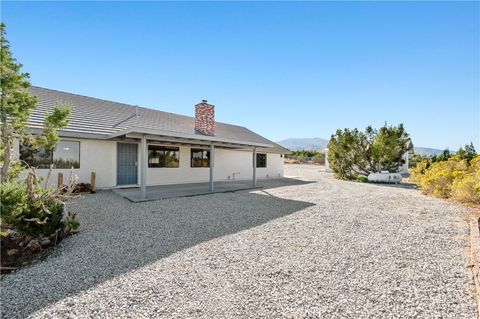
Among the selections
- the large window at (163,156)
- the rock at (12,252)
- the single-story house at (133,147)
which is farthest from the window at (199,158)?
the rock at (12,252)

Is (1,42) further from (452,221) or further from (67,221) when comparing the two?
(452,221)

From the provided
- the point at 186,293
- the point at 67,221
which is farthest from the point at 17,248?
the point at 186,293

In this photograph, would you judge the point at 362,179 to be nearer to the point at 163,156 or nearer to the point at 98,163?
the point at 163,156

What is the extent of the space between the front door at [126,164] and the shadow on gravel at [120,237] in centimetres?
230

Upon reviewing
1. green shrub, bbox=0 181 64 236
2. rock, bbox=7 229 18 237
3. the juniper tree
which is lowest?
rock, bbox=7 229 18 237

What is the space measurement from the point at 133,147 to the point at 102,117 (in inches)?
97.6

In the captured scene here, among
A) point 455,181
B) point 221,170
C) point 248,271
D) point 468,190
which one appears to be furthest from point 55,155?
point 455,181

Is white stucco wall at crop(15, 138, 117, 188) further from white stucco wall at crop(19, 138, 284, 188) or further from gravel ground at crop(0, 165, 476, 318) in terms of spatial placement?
gravel ground at crop(0, 165, 476, 318)

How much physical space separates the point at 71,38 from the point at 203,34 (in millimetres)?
5313

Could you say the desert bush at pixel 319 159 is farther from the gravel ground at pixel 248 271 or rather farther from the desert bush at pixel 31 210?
the desert bush at pixel 31 210

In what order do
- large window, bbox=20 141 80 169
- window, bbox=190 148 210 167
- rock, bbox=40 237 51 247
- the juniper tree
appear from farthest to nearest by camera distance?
window, bbox=190 148 210 167 → large window, bbox=20 141 80 169 → the juniper tree → rock, bbox=40 237 51 247

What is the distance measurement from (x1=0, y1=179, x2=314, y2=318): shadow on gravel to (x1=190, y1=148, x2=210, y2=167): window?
5.42m

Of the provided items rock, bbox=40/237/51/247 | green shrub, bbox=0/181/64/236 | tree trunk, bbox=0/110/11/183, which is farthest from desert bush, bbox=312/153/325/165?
tree trunk, bbox=0/110/11/183

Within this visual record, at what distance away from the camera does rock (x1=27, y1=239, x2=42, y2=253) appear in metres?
4.32
